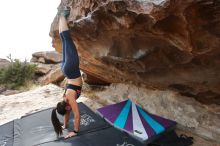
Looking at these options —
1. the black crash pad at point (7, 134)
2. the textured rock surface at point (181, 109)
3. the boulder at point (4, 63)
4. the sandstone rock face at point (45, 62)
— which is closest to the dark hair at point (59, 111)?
the black crash pad at point (7, 134)

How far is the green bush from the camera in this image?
12.8 m

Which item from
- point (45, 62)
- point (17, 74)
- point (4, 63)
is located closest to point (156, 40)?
point (17, 74)

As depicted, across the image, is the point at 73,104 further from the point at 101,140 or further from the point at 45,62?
the point at 45,62

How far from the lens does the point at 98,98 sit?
7.00m

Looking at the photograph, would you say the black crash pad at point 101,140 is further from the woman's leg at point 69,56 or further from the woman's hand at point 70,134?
the woman's leg at point 69,56

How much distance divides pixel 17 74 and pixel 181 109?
10013 millimetres

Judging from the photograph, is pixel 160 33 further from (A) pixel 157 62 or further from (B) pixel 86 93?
(B) pixel 86 93

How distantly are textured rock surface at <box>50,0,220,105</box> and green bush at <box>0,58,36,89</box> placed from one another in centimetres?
754

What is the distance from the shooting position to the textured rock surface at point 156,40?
3076mm

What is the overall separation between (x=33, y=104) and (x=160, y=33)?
5.10 meters

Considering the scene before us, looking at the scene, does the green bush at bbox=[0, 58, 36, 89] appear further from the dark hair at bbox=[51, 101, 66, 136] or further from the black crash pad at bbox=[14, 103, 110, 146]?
the dark hair at bbox=[51, 101, 66, 136]

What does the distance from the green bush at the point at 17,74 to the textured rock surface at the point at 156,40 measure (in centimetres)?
754

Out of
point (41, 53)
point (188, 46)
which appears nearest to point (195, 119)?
point (188, 46)

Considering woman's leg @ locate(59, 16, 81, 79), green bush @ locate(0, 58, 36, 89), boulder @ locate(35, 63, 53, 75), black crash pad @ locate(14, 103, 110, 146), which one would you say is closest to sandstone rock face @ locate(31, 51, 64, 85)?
boulder @ locate(35, 63, 53, 75)
